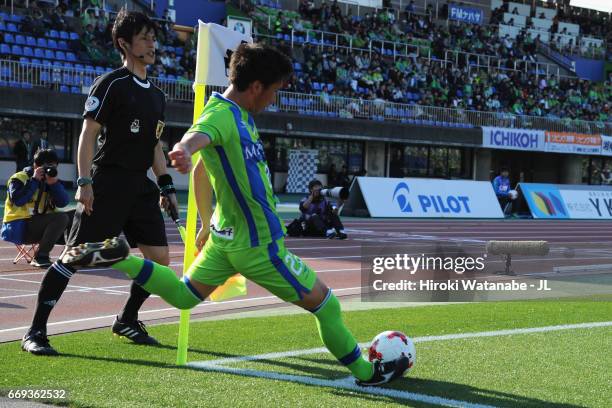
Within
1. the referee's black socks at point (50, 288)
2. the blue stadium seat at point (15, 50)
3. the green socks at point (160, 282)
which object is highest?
the blue stadium seat at point (15, 50)

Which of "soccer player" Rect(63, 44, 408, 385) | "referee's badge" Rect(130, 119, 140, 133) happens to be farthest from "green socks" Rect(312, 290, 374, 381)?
"referee's badge" Rect(130, 119, 140, 133)

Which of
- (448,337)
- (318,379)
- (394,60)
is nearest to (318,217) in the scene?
(448,337)

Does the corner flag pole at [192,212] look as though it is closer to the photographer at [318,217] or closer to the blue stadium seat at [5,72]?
the photographer at [318,217]

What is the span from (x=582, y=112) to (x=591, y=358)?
43.3 m

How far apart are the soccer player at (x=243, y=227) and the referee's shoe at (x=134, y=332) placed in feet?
5.32

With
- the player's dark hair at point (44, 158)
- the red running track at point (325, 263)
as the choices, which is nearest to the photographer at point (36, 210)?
the player's dark hair at point (44, 158)

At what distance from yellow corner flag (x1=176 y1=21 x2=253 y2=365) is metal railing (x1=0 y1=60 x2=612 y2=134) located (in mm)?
22750

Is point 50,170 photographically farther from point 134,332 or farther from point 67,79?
point 67,79

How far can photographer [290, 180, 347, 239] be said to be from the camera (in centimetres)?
1800

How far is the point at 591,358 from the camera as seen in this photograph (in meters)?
6.43

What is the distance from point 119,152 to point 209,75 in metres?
0.84

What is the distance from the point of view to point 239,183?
15.8 feet

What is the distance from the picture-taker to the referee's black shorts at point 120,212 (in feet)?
19.5

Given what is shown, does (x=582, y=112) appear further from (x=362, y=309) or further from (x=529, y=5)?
(x=362, y=309)
